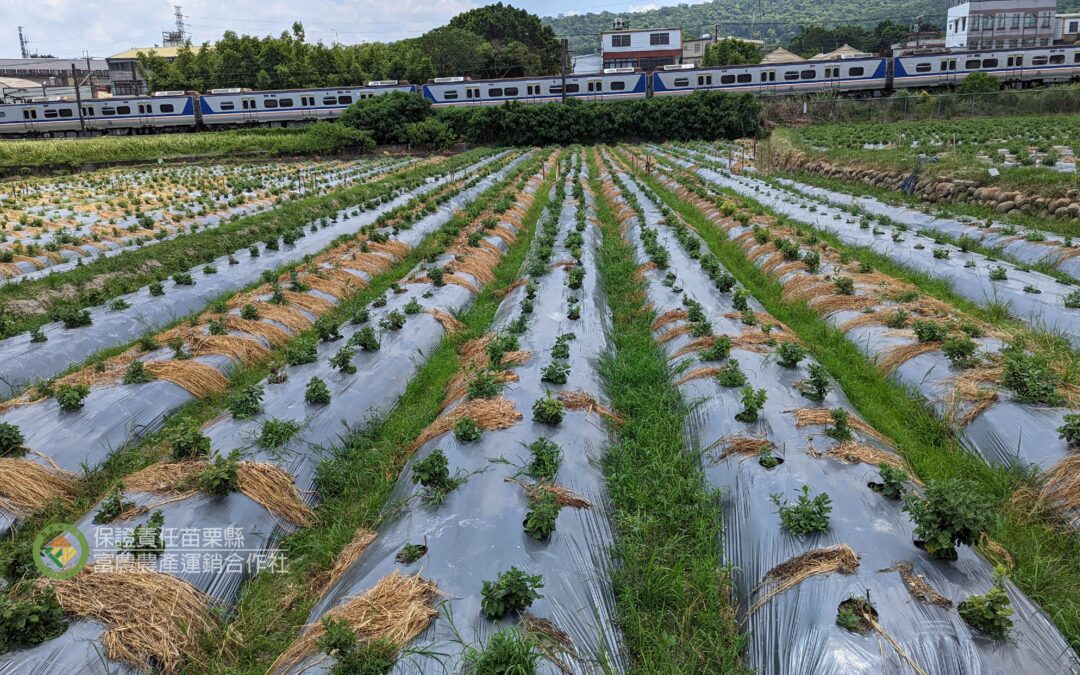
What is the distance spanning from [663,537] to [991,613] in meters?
2.41

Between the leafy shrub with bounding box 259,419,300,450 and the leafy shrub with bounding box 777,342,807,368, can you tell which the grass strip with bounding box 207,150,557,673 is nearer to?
the leafy shrub with bounding box 259,419,300,450

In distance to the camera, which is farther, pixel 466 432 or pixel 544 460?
pixel 466 432

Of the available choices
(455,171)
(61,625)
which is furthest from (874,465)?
(455,171)

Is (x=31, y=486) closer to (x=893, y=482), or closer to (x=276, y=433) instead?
(x=276, y=433)

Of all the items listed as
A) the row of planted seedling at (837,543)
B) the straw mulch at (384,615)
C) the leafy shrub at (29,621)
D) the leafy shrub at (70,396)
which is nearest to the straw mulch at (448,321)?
the row of planted seedling at (837,543)

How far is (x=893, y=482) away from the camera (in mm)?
4977

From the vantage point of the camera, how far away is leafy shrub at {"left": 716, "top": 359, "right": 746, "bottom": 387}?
7.02m

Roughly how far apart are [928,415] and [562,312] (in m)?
5.24

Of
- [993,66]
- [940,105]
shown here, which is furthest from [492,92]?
[993,66]

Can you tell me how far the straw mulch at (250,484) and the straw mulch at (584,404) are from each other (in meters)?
2.90

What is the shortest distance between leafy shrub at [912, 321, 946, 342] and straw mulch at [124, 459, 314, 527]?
7711mm

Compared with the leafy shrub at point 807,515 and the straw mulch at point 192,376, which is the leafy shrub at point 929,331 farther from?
the straw mulch at point 192,376

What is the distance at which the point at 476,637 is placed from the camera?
396 cm

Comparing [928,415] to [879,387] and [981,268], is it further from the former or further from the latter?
[981,268]
